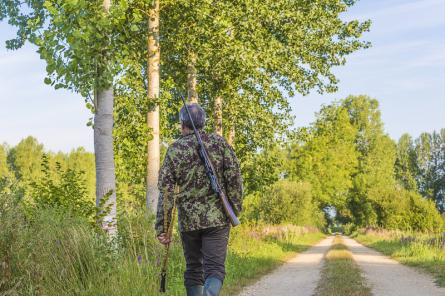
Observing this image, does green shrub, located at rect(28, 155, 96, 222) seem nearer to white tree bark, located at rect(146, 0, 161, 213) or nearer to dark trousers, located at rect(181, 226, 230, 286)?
white tree bark, located at rect(146, 0, 161, 213)

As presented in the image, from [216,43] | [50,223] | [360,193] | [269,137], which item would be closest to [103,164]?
[50,223]

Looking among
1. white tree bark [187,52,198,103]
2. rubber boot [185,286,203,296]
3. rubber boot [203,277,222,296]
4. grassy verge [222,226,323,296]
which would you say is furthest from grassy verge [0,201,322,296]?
white tree bark [187,52,198,103]

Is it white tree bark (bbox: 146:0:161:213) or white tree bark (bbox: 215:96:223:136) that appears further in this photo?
white tree bark (bbox: 215:96:223:136)

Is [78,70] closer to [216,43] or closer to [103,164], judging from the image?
[103,164]

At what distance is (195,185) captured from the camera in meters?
5.92

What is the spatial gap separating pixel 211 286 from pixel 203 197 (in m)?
0.88

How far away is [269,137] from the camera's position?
21.1m

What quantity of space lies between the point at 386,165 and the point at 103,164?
225 feet

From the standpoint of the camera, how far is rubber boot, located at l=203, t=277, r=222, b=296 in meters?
5.80

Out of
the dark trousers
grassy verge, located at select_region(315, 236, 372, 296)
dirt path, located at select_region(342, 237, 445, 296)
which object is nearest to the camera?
the dark trousers

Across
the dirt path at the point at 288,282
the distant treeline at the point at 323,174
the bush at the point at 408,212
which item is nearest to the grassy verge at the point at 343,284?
the dirt path at the point at 288,282

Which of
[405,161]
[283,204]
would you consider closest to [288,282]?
[283,204]

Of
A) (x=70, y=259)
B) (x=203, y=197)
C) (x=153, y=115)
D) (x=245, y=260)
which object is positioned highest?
(x=153, y=115)

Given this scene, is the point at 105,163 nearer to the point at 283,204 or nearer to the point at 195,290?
the point at 195,290
